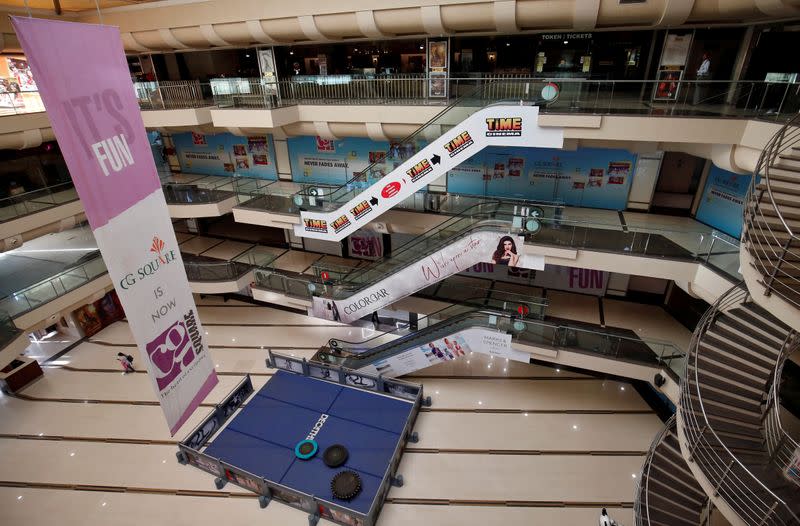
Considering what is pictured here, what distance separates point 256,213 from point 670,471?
11307 mm

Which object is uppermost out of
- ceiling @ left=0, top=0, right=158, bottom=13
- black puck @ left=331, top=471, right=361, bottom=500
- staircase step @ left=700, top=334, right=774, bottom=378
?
ceiling @ left=0, top=0, right=158, bottom=13

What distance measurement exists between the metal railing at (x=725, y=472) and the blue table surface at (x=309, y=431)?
5.52 meters

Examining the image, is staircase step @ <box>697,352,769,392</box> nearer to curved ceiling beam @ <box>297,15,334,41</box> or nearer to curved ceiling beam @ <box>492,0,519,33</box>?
curved ceiling beam @ <box>492,0,519,33</box>

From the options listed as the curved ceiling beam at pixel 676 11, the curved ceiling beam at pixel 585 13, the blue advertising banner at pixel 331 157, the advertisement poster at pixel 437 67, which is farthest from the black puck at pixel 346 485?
the curved ceiling beam at pixel 676 11

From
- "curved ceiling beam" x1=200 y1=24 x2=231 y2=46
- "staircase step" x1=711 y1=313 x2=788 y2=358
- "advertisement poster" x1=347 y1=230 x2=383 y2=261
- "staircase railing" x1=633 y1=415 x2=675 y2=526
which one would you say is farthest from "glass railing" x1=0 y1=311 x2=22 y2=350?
"staircase step" x1=711 y1=313 x2=788 y2=358

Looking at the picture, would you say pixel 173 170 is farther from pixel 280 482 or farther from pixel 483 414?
pixel 483 414

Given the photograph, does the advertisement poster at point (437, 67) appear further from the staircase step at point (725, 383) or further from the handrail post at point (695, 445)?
the handrail post at point (695, 445)

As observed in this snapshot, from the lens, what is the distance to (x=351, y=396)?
10344 millimetres

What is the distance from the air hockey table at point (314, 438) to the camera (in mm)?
7926

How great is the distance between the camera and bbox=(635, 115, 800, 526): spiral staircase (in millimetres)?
4289

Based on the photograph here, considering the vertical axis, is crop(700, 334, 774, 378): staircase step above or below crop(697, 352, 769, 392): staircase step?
above

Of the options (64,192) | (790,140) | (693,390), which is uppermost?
(790,140)

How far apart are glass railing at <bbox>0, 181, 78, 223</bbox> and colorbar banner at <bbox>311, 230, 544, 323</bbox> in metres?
7.54

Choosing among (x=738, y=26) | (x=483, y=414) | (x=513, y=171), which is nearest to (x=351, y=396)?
(x=483, y=414)
